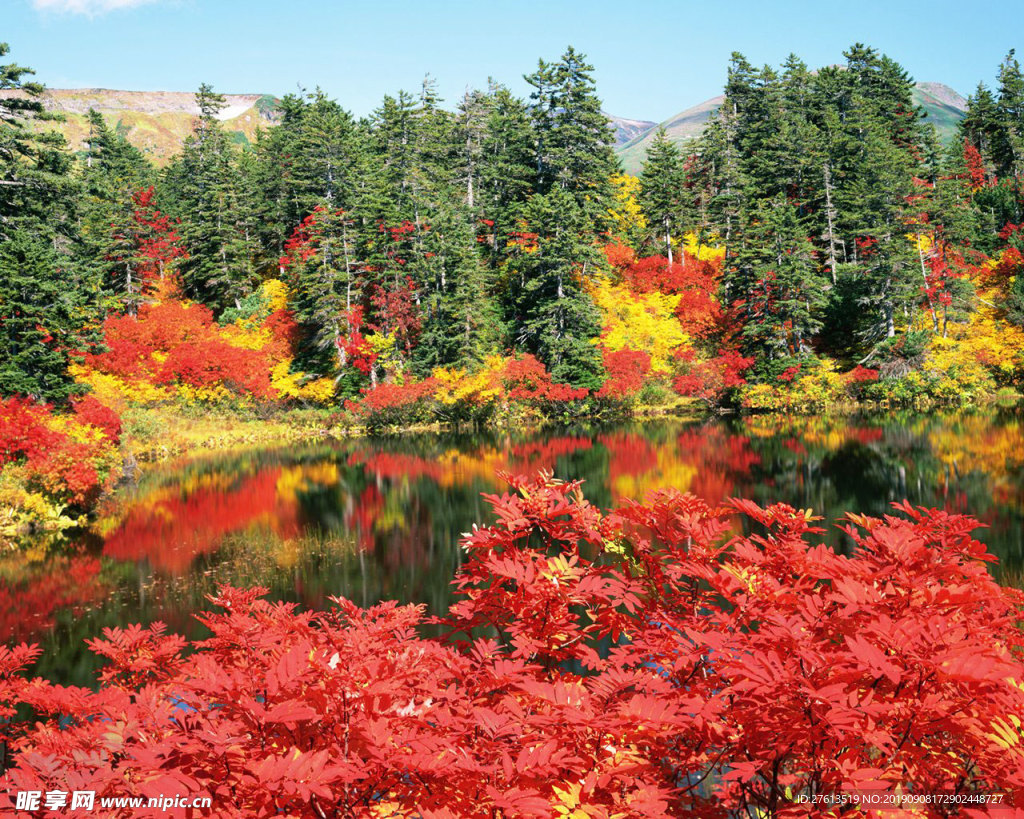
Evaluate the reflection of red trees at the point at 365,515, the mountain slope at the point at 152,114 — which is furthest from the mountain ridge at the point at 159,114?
the reflection of red trees at the point at 365,515

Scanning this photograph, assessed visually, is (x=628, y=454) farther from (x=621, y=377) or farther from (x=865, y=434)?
(x=621, y=377)

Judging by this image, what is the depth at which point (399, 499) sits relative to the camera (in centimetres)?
1850

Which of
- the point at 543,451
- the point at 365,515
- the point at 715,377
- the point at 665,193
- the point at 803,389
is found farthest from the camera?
the point at 665,193

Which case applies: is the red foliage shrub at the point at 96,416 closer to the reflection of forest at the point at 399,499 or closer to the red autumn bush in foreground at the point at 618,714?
the reflection of forest at the point at 399,499

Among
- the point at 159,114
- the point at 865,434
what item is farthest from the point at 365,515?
the point at 159,114

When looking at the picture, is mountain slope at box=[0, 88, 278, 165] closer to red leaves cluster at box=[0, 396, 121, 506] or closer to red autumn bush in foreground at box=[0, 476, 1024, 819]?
red leaves cluster at box=[0, 396, 121, 506]

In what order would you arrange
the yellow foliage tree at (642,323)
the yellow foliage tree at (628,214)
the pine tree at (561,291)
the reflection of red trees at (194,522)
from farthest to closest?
the yellow foliage tree at (628,214)
the yellow foliage tree at (642,323)
the pine tree at (561,291)
the reflection of red trees at (194,522)

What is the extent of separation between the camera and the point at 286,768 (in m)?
2.19

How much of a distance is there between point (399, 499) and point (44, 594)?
8.60 m

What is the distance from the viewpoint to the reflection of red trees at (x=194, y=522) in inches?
568

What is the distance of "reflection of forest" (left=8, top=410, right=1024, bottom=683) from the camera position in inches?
447

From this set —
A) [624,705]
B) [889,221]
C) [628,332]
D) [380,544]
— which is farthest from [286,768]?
[889,221]

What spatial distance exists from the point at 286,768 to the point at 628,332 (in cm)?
3620

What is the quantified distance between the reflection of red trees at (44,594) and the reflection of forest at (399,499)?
5 cm
